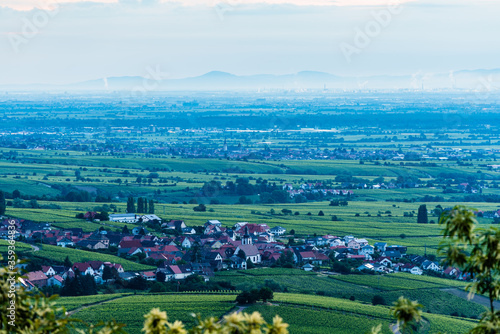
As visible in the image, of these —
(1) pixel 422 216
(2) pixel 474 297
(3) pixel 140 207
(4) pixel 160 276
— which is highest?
(3) pixel 140 207

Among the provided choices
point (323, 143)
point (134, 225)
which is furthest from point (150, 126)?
point (134, 225)

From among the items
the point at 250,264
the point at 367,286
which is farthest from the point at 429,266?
the point at 250,264

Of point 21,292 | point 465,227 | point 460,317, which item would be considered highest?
point 465,227

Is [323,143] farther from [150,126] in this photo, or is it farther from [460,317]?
[460,317]

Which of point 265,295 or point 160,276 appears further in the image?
point 160,276

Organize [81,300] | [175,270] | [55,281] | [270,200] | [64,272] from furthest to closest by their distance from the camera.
Result: [270,200]
[175,270]
[64,272]
[55,281]
[81,300]

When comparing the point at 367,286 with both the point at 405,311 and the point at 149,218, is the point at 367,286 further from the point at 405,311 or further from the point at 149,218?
the point at 405,311

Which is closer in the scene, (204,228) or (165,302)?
Answer: (165,302)

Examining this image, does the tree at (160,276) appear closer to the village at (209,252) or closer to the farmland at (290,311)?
the village at (209,252)
